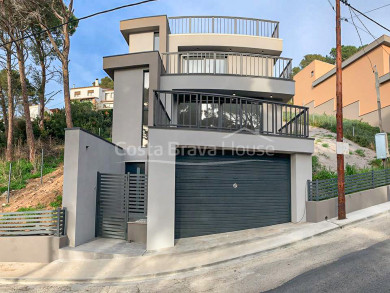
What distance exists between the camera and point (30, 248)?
6.68 m

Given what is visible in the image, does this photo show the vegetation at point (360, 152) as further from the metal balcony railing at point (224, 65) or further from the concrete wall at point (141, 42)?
the concrete wall at point (141, 42)

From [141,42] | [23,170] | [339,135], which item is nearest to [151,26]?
[141,42]

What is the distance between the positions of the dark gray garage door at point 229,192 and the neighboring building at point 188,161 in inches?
1.2

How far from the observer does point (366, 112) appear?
25.3m

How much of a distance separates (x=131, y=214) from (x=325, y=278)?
5155mm

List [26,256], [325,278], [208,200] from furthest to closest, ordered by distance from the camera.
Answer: [208,200], [26,256], [325,278]

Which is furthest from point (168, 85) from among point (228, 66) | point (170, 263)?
point (170, 263)

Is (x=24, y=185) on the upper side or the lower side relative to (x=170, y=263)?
upper

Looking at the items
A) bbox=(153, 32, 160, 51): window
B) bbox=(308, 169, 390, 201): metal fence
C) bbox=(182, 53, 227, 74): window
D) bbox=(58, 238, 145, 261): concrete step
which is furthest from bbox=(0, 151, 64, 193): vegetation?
bbox=(308, 169, 390, 201): metal fence

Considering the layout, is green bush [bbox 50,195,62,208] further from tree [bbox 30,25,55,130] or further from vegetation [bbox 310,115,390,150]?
vegetation [bbox 310,115,390,150]

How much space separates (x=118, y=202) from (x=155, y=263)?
97.2 inches

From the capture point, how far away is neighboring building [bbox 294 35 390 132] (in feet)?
75.6

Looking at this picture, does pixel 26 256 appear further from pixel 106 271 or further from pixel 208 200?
pixel 208 200

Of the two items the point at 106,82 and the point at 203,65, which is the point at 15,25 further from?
the point at 106,82
